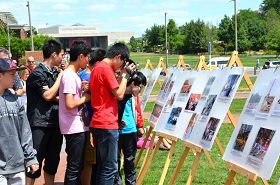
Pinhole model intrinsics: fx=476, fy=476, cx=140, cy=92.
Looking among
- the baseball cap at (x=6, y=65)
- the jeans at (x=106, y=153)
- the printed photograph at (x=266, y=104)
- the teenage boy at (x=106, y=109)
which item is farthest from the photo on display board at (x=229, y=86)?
the baseball cap at (x=6, y=65)

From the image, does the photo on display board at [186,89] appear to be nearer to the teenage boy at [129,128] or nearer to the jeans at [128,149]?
the teenage boy at [129,128]

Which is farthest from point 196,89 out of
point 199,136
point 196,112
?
point 199,136

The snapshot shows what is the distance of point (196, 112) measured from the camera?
19.2ft

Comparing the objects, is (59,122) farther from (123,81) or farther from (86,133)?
(123,81)

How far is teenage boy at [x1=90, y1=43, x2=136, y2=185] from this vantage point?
5.14 meters

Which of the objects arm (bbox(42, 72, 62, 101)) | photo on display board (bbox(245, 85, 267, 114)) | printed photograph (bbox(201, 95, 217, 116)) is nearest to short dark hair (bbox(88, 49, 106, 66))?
arm (bbox(42, 72, 62, 101))

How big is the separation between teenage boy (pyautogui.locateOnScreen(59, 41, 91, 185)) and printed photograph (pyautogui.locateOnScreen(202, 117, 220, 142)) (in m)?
1.36

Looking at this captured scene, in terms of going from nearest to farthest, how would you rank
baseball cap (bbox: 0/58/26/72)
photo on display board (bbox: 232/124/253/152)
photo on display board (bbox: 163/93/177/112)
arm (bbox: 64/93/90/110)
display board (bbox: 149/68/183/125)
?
baseball cap (bbox: 0/58/26/72)
photo on display board (bbox: 232/124/253/152)
arm (bbox: 64/93/90/110)
photo on display board (bbox: 163/93/177/112)
display board (bbox: 149/68/183/125)

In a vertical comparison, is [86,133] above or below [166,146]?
above

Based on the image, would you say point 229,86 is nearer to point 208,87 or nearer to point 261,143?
point 208,87

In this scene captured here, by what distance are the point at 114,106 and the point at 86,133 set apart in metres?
0.56

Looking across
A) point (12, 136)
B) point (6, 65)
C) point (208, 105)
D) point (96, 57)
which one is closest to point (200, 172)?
point (208, 105)

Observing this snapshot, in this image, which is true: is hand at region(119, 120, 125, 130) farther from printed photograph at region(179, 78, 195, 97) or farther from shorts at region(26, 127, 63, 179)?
printed photograph at region(179, 78, 195, 97)

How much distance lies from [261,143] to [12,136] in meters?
2.13
